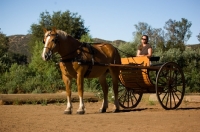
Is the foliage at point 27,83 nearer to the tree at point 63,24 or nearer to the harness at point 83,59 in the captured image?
the harness at point 83,59

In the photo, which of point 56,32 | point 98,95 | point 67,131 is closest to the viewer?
point 67,131

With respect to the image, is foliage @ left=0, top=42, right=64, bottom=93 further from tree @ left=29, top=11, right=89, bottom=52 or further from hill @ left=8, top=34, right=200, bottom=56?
hill @ left=8, top=34, right=200, bottom=56

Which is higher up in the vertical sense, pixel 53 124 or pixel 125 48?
pixel 125 48

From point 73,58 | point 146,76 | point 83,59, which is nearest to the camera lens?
point 73,58

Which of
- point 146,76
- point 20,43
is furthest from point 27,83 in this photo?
point 20,43

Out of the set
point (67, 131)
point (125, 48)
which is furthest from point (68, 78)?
point (125, 48)

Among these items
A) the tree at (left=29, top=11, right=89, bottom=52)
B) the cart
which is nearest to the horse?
the cart

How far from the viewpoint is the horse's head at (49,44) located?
29.5 feet

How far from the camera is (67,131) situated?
644cm

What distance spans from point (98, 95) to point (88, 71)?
5.36 metres

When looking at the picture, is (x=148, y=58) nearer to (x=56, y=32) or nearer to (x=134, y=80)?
(x=134, y=80)

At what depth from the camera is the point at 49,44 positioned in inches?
358

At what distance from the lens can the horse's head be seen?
8.98 meters

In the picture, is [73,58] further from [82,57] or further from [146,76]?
[146,76]
